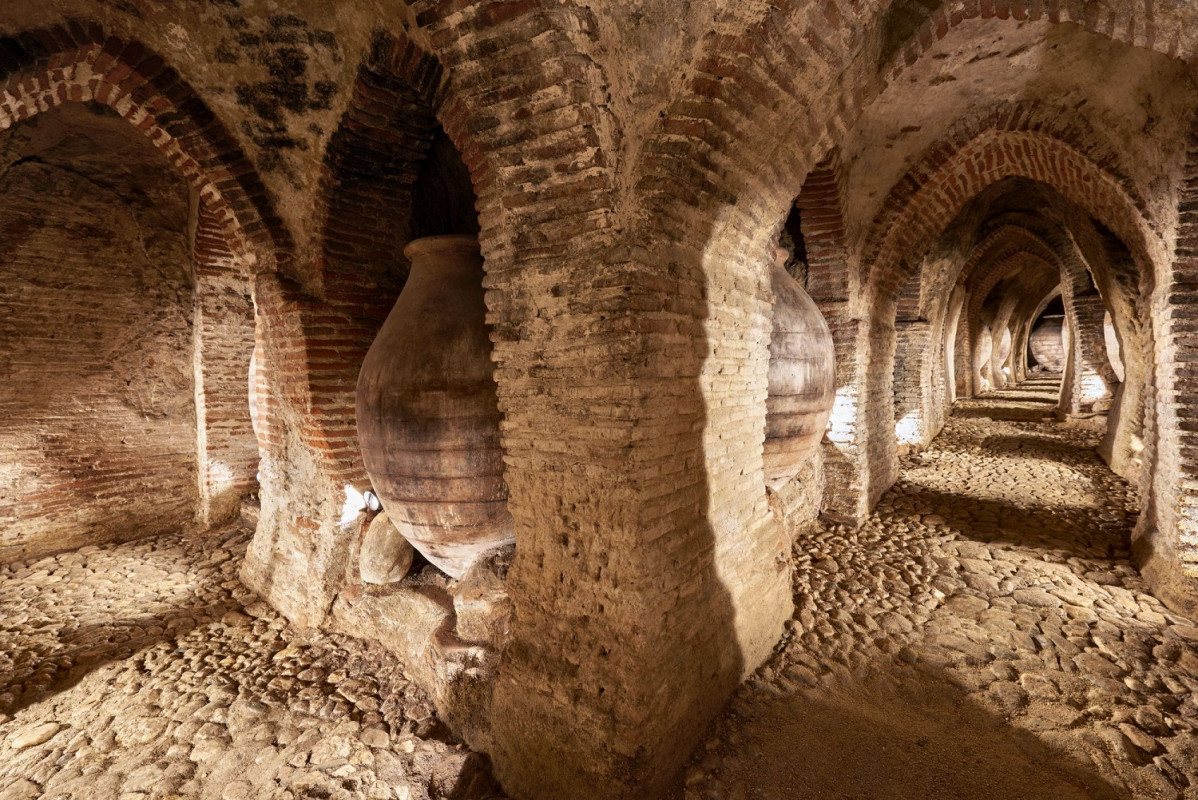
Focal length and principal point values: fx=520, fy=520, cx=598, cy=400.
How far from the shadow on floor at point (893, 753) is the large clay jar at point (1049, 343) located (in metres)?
24.6

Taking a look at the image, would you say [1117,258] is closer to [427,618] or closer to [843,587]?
[843,587]

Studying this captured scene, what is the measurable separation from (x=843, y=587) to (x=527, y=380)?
3054 mm

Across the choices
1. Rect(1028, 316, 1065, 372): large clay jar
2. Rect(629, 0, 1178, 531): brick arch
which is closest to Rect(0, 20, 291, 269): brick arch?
Rect(629, 0, 1178, 531): brick arch

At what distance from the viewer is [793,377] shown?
11.5 ft

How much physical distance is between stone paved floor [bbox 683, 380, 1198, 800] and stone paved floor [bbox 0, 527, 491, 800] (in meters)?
1.53

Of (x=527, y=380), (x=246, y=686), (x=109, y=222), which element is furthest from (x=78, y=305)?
(x=527, y=380)

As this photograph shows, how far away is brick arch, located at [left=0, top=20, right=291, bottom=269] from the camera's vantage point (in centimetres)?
287

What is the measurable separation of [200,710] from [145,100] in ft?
11.4

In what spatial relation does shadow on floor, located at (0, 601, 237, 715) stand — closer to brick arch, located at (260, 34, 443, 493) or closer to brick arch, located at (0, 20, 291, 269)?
brick arch, located at (260, 34, 443, 493)

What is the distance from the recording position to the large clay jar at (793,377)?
11.5ft

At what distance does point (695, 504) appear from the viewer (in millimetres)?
2369

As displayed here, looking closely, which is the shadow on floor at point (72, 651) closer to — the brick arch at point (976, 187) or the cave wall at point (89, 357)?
the cave wall at point (89, 357)

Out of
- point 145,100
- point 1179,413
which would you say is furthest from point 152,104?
point 1179,413

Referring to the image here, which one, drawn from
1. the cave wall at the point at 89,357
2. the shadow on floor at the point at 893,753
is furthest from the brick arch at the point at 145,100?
the shadow on floor at the point at 893,753
